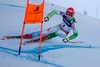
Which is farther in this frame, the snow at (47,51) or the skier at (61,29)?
the skier at (61,29)

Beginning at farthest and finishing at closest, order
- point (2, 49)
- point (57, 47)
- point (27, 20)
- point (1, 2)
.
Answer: point (1, 2)
point (57, 47)
point (2, 49)
point (27, 20)

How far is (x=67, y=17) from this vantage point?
7141 millimetres

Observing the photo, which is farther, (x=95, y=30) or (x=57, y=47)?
(x=95, y=30)

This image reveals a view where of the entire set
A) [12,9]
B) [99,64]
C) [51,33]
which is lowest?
[99,64]

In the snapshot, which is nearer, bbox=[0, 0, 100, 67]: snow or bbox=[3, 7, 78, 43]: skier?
bbox=[0, 0, 100, 67]: snow

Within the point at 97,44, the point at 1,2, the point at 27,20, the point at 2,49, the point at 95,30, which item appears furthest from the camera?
the point at 1,2

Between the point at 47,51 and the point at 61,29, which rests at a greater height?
the point at 61,29

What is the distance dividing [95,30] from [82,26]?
0.56 metres

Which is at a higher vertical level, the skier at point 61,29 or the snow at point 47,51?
the skier at point 61,29

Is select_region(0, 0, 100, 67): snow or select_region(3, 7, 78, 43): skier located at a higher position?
select_region(3, 7, 78, 43): skier

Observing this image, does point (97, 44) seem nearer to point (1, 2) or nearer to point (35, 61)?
point (35, 61)

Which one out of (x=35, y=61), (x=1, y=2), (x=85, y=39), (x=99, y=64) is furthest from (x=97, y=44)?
(x=1, y=2)

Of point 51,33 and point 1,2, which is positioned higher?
point 1,2

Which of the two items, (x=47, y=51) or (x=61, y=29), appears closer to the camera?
(x=47, y=51)
